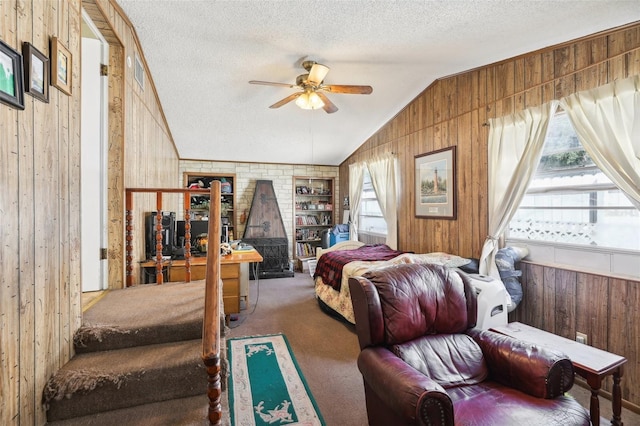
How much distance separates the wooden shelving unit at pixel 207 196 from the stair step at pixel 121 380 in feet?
14.1

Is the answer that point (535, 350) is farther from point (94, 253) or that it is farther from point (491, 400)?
point (94, 253)

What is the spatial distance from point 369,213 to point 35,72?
5.02 m

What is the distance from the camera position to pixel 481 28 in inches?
95.3

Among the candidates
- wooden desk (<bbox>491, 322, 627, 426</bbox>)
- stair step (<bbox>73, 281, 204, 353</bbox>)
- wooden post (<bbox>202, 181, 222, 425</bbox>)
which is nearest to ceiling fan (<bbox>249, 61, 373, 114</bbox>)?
stair step (<bbox>73, 281, 204, 353</bbox>)

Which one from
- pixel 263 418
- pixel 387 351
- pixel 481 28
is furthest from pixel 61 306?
pixel 481 28

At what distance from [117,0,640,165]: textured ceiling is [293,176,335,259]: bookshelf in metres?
2.26

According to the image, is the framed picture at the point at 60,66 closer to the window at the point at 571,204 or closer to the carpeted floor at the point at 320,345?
the carpeted floor at the point at 320,345

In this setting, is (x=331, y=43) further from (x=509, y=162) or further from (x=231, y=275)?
(x=231, y=275)

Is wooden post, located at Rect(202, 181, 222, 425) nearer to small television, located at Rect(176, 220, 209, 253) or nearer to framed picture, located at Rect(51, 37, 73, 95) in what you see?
framed picture, located at Rect(51, 37, 73, 95)

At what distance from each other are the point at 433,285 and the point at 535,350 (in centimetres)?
59

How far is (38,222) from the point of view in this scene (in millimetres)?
1356

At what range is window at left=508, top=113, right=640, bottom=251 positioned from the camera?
7.09ft

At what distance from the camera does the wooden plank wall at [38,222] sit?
3.80 ft

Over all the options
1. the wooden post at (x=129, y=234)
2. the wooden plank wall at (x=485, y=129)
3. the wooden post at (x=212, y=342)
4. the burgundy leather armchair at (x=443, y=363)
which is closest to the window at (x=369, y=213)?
the wooden plank wall at (x=485, y=129)
